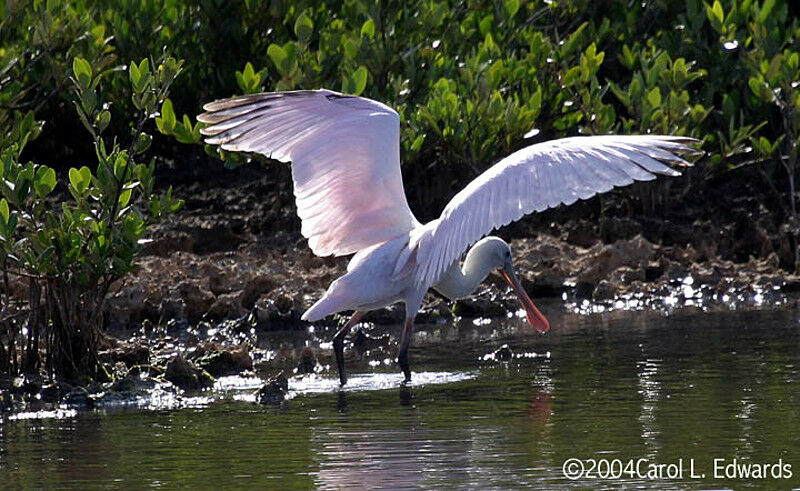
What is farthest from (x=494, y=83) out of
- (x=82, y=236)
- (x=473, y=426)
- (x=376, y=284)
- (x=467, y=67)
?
(x=473, y=426)

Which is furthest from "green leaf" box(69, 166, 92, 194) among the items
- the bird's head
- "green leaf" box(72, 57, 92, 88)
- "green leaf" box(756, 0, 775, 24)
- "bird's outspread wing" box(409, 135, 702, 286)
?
"green leaf" box(756, 0, 775, 24)

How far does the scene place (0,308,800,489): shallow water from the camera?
22.6 feet

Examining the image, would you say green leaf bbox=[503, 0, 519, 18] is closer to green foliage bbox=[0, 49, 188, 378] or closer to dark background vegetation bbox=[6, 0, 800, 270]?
dark background vegetation bbox=[6, 0, 800, 270]

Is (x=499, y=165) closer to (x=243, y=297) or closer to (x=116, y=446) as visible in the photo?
(x=116, y=446)

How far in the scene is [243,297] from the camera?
41.1ft

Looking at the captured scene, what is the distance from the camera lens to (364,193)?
10133 millimetres

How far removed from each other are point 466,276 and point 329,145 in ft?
4.48

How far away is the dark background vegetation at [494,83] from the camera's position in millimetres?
13500

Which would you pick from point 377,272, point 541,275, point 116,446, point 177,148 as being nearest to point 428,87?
point 541,275

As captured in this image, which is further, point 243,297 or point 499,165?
point 243,297

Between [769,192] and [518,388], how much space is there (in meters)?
6.46

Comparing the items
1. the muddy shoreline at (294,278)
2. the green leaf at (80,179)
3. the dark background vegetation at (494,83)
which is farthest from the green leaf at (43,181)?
the dark background vegetation at (494,83)

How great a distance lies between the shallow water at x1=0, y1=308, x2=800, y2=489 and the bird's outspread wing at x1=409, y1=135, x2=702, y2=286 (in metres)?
0.95

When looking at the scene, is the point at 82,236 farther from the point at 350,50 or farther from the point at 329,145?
the point at 350,50
